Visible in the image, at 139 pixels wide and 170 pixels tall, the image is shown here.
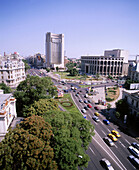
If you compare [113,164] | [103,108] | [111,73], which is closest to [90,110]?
[103,108]

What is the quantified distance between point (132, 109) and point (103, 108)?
14671 millimetres

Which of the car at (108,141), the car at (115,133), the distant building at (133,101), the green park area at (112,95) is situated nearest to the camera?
the car at (108,141)

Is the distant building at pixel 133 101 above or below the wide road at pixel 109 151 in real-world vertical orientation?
above

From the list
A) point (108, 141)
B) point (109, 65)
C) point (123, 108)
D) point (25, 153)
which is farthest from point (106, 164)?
point (109, 65)

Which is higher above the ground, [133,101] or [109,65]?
[109,65]

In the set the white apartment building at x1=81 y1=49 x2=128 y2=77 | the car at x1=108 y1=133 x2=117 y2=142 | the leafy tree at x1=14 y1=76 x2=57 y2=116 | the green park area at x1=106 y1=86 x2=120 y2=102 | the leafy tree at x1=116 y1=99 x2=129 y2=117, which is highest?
the white apartment building at x1=81 y1=49 x2=128 y2=77

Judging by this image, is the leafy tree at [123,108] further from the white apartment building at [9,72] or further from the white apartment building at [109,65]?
the white apartment building at [109,65]

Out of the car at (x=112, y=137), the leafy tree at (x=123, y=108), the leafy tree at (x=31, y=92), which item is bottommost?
the car at (x=112, y=137)

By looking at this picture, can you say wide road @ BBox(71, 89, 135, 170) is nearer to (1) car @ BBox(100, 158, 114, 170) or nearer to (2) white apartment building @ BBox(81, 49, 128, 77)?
(1) car @ BBox(100, 158, 114, 170)

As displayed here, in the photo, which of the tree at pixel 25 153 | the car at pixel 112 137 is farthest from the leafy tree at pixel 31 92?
the tree at pixel 25 153

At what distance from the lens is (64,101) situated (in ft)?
211

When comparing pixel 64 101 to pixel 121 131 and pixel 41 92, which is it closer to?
pixel 41 92

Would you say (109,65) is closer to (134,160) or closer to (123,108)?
(123,108)

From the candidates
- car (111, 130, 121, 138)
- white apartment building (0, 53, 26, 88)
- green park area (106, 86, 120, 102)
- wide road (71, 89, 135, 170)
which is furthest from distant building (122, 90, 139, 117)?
white apartment building (0, 53, 26, 88)
